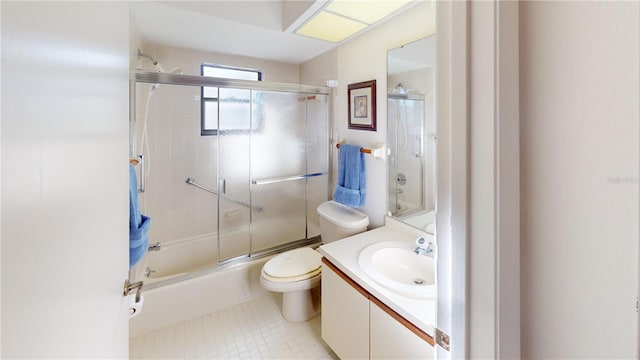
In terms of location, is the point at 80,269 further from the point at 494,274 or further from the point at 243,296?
the point at 243,296

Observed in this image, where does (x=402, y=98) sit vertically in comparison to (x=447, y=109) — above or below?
above

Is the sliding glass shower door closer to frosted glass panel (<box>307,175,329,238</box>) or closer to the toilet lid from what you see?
frosted glass panel (<box>307,175,329,238</box>)

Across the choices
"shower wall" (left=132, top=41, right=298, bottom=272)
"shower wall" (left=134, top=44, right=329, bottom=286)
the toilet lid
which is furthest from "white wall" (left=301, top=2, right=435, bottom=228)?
"shower wall" (left=132, top=41, right=298, bottom=272)

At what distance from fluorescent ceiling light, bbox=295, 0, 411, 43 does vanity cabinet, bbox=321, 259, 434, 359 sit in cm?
149

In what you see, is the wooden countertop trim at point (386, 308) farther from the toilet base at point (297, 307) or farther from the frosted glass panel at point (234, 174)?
the frosted glass panel at point (234, 174)

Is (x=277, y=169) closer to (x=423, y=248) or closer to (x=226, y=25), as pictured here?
(x=226, y=25)

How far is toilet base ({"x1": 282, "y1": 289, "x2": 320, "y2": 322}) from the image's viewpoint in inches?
78.3

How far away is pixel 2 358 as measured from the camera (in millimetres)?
286

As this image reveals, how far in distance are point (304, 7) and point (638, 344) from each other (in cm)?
191

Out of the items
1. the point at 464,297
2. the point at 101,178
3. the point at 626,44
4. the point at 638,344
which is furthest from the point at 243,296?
the point at 626,44

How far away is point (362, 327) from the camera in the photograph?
1319mm

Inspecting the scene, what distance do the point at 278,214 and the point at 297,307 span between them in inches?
35.6

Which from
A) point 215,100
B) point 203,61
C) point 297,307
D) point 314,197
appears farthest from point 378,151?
point 203,61

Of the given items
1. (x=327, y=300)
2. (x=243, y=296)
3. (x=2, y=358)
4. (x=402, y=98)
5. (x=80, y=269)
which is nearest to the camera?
(x=2, y=358)
